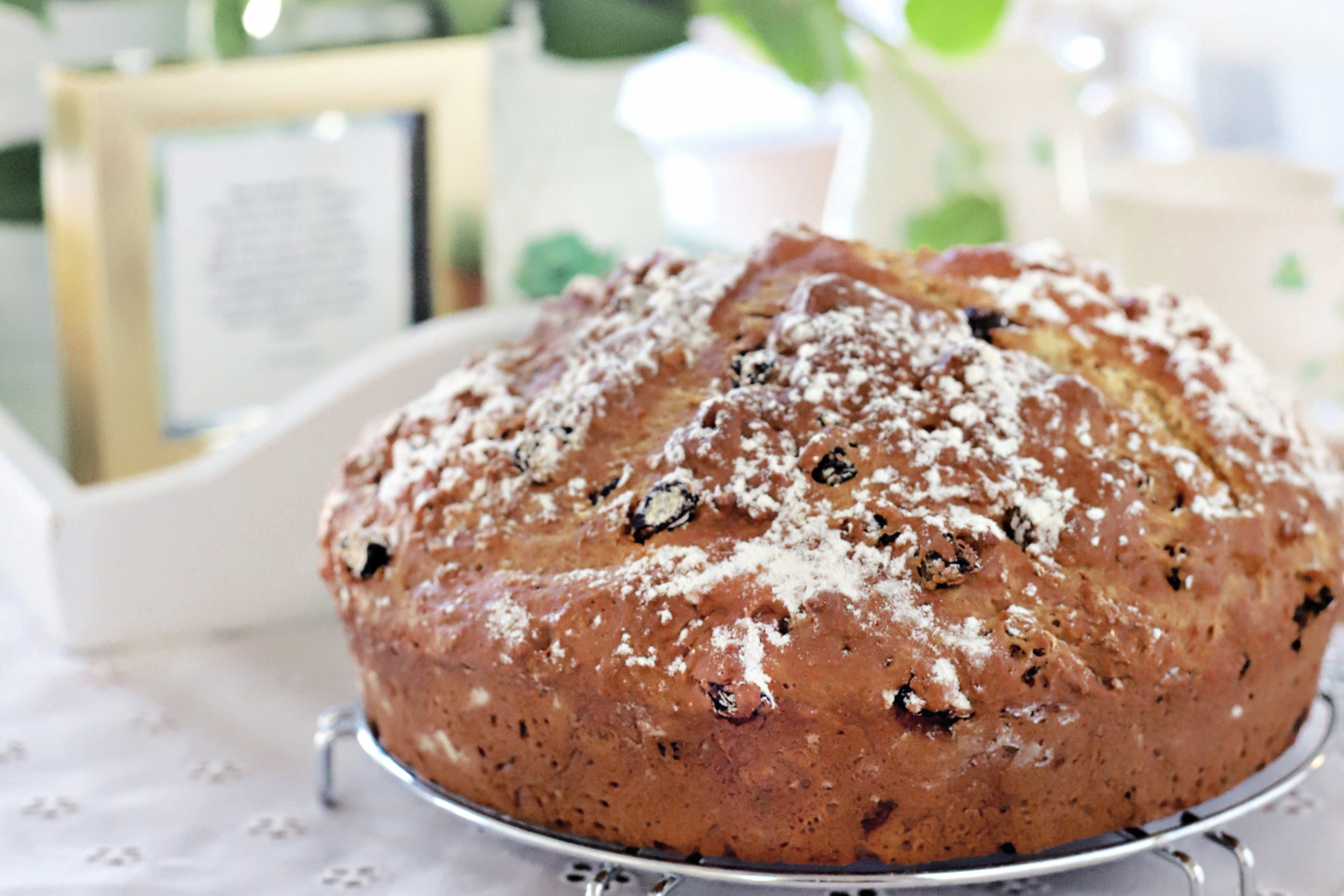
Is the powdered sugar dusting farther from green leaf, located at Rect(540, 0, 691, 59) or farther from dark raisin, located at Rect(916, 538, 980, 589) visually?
green leaf, located at Rect(540, 0, 691, 59)

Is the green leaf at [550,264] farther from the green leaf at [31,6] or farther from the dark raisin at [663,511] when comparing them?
the dark raisin at [663,511]

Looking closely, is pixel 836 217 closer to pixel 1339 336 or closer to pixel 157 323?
pixel 1339 336

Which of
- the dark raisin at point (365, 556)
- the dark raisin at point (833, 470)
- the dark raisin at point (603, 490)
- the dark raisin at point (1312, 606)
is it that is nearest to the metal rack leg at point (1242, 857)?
the dark raisin at point (1312, 606)

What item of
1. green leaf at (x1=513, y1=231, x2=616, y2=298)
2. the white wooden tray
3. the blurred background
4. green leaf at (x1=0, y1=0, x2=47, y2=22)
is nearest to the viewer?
the white wooden tray

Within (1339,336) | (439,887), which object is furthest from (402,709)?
(1339,336)

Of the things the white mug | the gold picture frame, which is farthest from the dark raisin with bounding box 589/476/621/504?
the white mug
